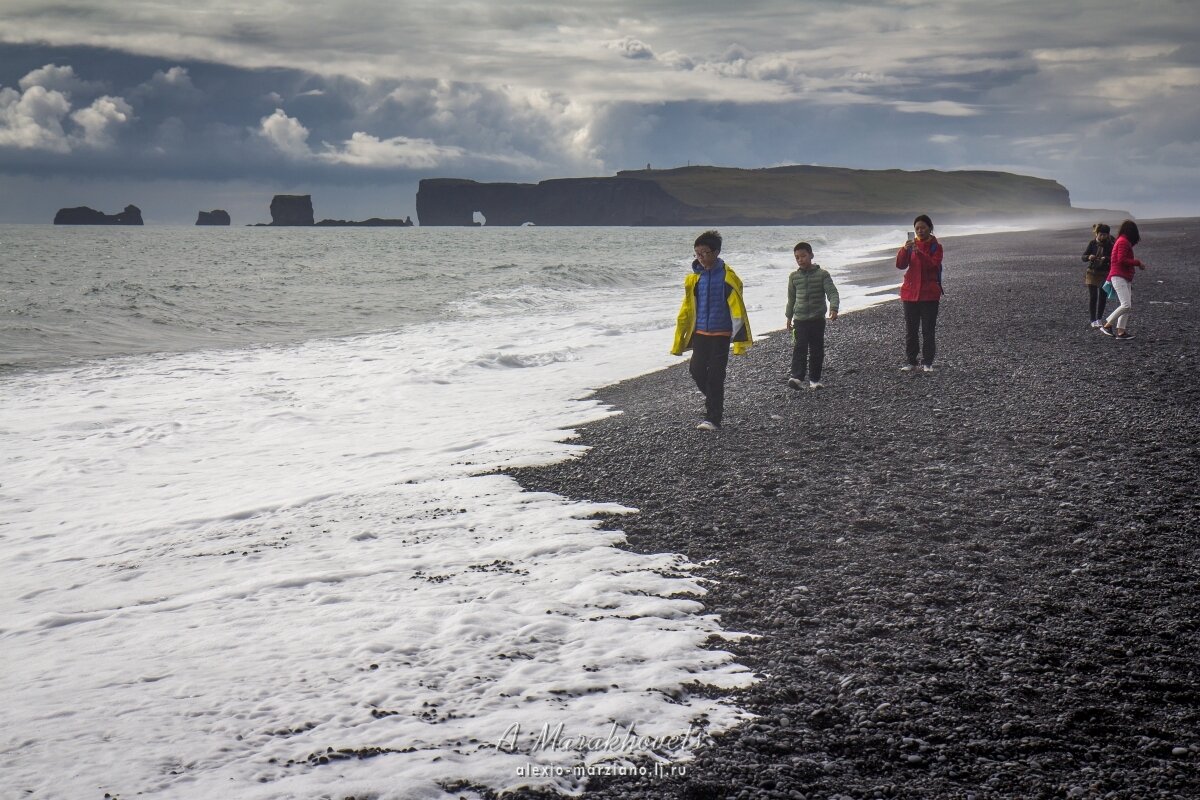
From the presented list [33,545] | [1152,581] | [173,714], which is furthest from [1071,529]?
[33,545]

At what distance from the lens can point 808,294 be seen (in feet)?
37.2

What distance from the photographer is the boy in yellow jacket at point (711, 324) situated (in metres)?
9.60

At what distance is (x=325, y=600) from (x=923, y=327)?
903cm

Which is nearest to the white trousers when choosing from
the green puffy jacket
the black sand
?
the black sand

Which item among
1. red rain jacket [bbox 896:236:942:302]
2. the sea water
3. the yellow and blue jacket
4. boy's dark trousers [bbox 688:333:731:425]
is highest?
red rain jacket [bbox 896:236:942:302]

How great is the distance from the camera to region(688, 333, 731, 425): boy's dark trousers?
9.70 meters

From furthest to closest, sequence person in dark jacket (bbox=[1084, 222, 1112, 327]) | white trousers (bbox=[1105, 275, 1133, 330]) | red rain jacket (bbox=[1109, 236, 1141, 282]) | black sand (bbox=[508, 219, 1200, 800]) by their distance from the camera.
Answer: person in dark jacket (bbox=[1084, 222, 1112, 327])
red rain jacket (bbox=[1109, 236, 1141, 282])
white trousers (bbox=[1105, 275, 1133, 330])
black sand (bbox=[508, 219, 1200, 800])

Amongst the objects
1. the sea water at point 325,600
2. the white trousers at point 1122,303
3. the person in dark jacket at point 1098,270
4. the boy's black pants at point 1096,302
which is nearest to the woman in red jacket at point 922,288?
the sea water at point 325,600

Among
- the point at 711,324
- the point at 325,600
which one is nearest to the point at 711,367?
the point at 711,324

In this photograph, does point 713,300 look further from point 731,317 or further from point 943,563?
point 943,563

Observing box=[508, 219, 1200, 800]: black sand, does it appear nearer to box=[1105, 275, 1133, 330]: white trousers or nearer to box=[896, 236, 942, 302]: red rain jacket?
box=[896, 236, 942, 302]: red rain jacket

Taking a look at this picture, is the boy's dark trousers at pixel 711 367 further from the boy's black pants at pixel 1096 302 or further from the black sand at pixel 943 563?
the boy's black pants at pixel 1096 302

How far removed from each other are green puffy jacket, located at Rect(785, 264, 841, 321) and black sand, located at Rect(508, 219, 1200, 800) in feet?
3.59

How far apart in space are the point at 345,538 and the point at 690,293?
4.80 metres
